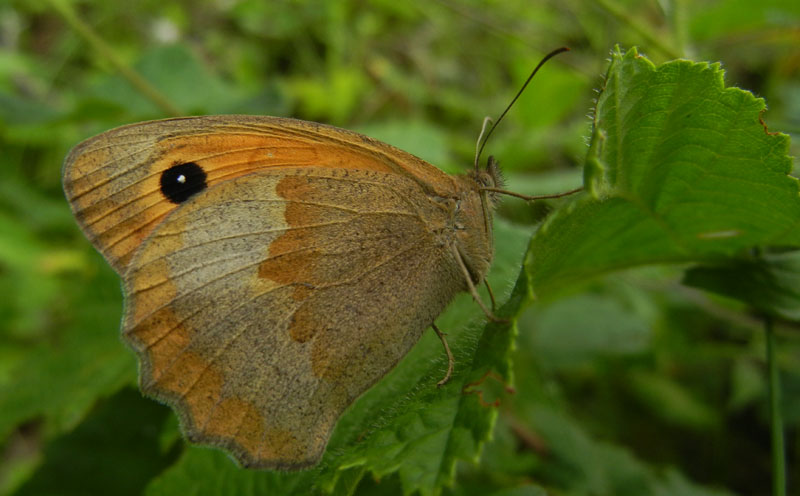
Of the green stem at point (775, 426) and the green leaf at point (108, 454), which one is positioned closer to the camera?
the green stem at point (775, 426)

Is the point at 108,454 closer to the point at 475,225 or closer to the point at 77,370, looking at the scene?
the point at 77,370

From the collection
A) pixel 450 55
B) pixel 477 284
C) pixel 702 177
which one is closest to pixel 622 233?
pixel 702 177

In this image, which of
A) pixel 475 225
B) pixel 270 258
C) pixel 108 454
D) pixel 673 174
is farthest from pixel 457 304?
pixel 108 454

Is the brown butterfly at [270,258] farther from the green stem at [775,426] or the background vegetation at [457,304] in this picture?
the green stem at [775,426]

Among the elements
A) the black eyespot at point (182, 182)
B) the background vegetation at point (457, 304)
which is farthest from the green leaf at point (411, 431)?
the black eyespot at point (182, 182)

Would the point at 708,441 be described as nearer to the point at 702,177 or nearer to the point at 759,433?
the point at 759,433

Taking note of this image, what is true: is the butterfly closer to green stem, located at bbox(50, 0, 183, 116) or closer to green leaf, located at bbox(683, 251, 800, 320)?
green leaf, located at bbox(683, 251, 800, 320)

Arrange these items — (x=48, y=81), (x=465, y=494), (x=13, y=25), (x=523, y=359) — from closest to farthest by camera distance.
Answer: (x=465, y=494) < (x=523, y=359) < (x=48, y=81) < (x=13, y=25)
